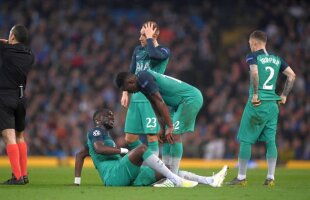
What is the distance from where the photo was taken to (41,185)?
452 inches

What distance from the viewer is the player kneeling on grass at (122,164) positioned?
1016 centimetres

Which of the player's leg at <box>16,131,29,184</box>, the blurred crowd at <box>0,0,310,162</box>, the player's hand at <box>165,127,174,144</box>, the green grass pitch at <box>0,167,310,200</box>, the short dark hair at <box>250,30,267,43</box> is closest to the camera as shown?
the green grass pitch at <box>0,167,310,200</box>

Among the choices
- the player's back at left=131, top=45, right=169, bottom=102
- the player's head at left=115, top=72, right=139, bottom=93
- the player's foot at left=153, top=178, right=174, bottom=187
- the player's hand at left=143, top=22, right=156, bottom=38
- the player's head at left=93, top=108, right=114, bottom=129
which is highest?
the player's hand at left=143, top=22, right=156, bottom=38

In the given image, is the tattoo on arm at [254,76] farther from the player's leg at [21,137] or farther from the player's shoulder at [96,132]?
the player's leg at [21,137]

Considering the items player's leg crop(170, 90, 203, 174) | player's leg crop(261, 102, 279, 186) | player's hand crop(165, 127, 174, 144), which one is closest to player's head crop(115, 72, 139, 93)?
player's hand crop(165, 127, 174, 144)

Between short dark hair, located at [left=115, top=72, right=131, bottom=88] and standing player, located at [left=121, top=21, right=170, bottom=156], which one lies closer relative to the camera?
short dark hair, located at [left=115, top=72, right=131, bottom=88]

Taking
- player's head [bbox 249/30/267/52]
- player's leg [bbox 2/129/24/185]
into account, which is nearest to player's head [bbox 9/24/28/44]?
player's leg [bbox 2/129/24/185]

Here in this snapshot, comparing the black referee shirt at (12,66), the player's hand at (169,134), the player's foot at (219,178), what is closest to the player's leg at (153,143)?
the player's foot at (219,178)

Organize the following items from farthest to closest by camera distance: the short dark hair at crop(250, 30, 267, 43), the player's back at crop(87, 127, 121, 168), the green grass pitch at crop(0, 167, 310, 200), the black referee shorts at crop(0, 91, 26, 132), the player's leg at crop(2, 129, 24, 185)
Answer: the short dark hair at crop(250, 30, 267, 43) → the black referee shorts at crop(0, 91, 26, 132) → the player's leg at crop(2, 129, 24, 185) → the player's back at crop(87, 127, 121, 168) → the green grass pitch at crop(0, 167, 310, 200)

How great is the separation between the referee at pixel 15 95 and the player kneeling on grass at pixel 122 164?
108 cm

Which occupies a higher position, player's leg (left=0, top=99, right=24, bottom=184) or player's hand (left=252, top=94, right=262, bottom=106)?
player's hand (left=252, top=94, right=262, bottom=106)

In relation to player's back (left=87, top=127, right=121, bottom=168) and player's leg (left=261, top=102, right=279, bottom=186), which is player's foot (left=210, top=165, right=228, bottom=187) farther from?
player's back (left=87, top=127, right=121, bottom=168)

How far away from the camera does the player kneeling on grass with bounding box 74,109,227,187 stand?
33.3ft

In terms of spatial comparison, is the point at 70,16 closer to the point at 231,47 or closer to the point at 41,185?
the point at 231,47
